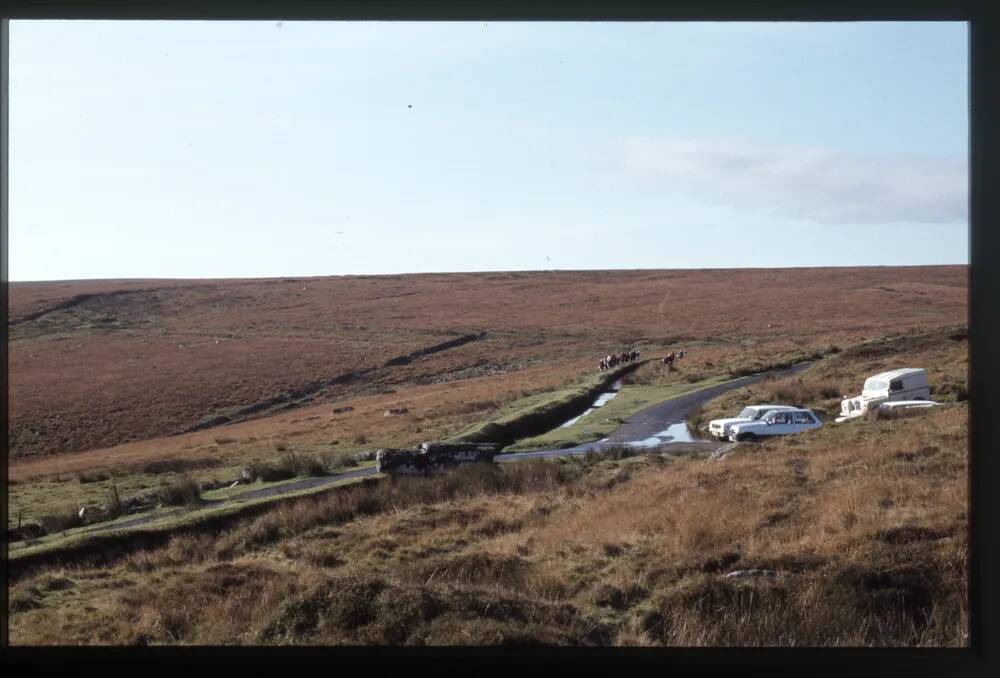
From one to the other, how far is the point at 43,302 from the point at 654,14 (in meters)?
42.7

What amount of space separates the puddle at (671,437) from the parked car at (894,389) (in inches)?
130

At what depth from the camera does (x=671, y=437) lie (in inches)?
845

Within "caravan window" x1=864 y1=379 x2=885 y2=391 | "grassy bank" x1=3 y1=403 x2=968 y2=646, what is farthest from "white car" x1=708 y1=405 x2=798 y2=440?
"grassy bank" x1=3 y1=403 x2=968 y2=646

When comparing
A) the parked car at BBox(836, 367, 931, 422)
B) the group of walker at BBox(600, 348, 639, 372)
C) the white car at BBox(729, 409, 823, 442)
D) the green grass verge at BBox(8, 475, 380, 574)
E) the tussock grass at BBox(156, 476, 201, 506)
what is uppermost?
the parked car at BBox(836, 367, 931, 422)

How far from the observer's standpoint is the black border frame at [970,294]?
4.47 meters

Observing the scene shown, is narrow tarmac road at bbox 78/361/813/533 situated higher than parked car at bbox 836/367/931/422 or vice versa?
parked car at bbox 836/367/931/422

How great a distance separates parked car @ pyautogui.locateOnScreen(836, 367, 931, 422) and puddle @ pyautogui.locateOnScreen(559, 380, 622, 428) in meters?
6.87

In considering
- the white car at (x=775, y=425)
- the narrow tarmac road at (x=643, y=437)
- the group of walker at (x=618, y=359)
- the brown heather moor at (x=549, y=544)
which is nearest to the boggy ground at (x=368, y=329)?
the brown heather moor at (x=549, y=544)

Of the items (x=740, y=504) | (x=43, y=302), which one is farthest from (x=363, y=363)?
(x=740, y=504)

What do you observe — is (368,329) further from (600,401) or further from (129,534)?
(129,534)

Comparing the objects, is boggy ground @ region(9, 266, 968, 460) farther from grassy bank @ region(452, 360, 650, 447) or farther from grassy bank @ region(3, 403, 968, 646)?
grassy bank @ region(3, 403, 968, 646)

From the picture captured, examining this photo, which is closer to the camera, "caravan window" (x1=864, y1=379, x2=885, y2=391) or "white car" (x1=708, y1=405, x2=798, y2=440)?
"white car" (x1=708, y1=405, x2=798, y2=440)

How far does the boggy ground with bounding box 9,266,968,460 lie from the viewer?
2950 cm

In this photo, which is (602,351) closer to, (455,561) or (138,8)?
(455,561)
